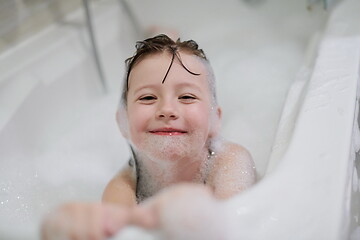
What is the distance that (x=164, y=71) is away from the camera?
0.93 meters

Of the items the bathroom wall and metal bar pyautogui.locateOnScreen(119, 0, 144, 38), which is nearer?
the bathroom wall

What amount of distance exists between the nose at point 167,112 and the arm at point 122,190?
0.68 ft

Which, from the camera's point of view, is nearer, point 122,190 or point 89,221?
point 89,221

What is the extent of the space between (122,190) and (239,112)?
0.54m

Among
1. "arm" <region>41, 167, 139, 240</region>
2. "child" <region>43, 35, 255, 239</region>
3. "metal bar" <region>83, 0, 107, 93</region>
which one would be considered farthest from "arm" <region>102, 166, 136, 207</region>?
"metal bar" <region>83, 0, 107, 93</region>

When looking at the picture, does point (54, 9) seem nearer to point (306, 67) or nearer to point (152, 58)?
point (152, 58)

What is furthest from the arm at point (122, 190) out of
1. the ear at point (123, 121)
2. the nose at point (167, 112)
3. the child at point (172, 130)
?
the nose at point (167, 112)

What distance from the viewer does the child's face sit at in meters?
0.89

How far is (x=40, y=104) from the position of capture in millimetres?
1323

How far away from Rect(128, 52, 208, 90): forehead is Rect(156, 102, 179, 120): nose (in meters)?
0.06

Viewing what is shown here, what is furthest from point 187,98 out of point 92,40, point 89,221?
point 92,40

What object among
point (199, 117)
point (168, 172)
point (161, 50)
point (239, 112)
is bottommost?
point (239, 112)

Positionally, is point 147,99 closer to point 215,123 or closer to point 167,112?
point 167,112

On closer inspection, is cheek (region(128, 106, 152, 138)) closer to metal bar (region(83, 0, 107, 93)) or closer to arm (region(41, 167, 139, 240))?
arm (region(41, 167, 139, 240))
